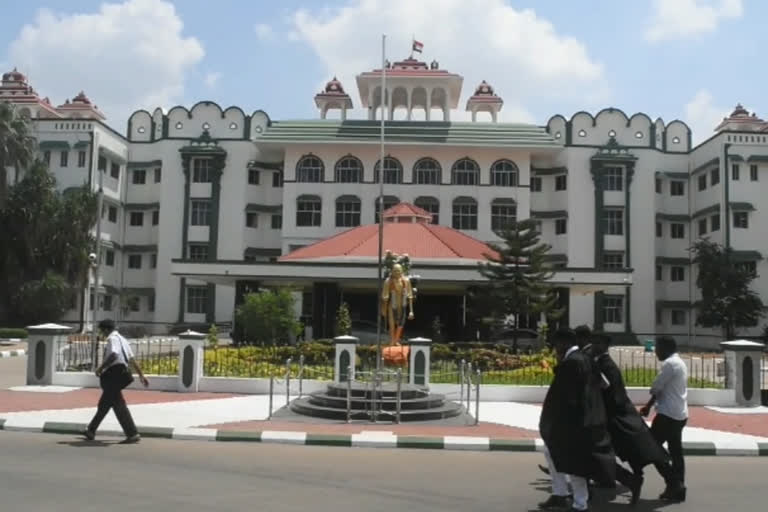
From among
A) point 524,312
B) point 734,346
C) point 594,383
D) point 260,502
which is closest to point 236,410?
point 260,502

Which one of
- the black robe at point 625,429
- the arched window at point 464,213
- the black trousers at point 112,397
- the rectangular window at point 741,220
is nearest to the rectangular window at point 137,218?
the arched window at point 464,213

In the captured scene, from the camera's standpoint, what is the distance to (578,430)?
6688mm

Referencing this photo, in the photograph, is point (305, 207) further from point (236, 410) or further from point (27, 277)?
point (236, 410)

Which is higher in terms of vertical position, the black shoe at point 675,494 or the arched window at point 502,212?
the arched window at point 502,212

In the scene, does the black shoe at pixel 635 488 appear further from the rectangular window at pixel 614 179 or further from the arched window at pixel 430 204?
the rectangular window at pixel 614 179

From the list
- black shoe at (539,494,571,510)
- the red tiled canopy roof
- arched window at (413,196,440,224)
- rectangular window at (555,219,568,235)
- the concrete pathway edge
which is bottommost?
the concrete pathway edge

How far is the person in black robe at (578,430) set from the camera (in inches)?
260

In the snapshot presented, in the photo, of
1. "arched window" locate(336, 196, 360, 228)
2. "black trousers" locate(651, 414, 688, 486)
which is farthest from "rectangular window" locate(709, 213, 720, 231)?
"black trousers" locate(651, 414, 688, 486)

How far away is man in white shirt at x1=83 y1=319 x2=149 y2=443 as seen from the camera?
33.6 feet

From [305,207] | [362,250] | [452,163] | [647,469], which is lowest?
[647,469]

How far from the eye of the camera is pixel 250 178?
4862 cm

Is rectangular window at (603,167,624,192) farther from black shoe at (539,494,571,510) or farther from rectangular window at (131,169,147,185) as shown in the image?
black shoe at (539,494,571,510)

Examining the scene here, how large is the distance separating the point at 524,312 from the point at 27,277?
990 inches

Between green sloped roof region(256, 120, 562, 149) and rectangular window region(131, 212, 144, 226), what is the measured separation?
31.1 feet
